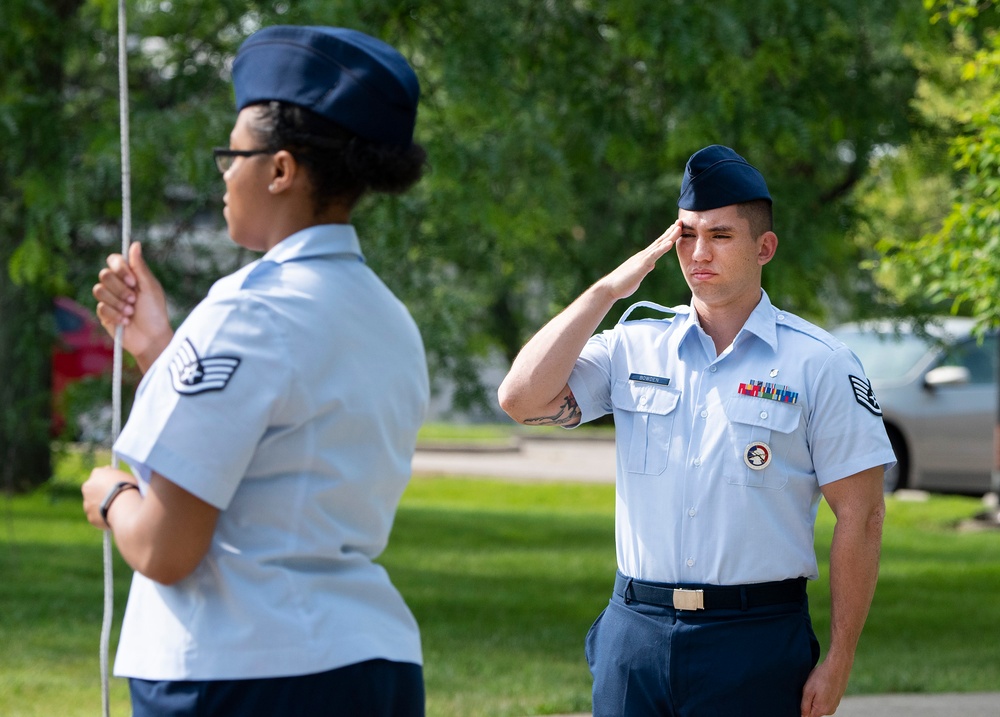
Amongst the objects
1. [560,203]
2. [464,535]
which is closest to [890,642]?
[560,203]

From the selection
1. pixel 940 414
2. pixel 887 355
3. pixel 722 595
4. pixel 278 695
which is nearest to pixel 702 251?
pixel 722 595

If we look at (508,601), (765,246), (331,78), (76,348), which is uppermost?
(331,78)

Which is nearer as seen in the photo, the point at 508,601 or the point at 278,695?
the point at 278,695

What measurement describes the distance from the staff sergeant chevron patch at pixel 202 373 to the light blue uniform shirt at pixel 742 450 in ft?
5.03

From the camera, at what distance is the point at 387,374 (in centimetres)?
217

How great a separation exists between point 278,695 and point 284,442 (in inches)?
14.7

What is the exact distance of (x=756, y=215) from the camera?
3.45m

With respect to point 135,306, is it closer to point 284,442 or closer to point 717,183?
point 284,442

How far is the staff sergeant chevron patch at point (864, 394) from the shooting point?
328 cm

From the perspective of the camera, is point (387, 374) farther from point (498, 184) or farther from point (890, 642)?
point (890, 642)

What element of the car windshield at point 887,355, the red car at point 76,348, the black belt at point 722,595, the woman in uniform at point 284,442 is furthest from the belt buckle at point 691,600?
the car windshield at point 887,355

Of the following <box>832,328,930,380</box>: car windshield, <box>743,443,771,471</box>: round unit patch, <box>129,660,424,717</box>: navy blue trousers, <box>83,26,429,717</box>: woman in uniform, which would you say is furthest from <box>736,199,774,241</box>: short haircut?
<box>832,328,930,380</box>: car windshield

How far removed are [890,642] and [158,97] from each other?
5537 mm

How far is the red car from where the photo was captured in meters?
9.43
